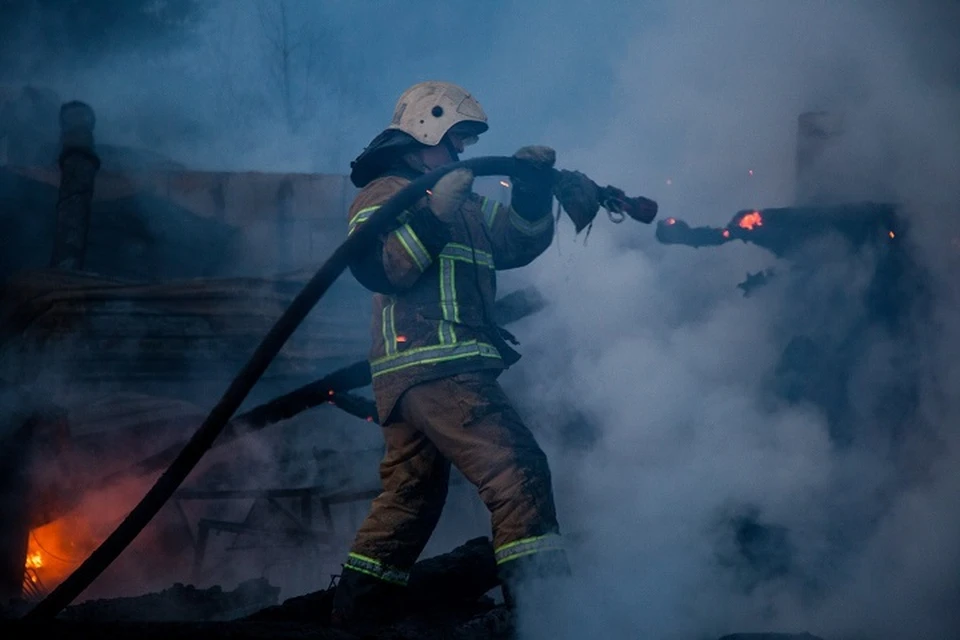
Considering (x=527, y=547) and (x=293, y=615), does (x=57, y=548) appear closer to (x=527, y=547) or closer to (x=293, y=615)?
(x=293, y=615)

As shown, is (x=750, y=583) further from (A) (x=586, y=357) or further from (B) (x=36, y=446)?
Answer: (B) (x=36, y=446)

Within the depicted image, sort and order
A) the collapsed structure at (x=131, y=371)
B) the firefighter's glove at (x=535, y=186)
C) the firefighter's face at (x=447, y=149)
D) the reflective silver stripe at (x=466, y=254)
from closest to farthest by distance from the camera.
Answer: the reflective silver stripe at (x=466, y=254) → the firefighter's glove at (x=535, y=186) → the firefighter's face at (x=447, y=149) → the collapsed structure at (x=131, y=371)

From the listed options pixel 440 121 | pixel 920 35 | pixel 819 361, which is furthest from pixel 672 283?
pixel 440 121

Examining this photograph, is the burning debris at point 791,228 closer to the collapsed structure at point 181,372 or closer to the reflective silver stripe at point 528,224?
the collapsed structure at point 181,372

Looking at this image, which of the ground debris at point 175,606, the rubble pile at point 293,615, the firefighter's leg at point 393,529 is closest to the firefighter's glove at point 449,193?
the firefighter's leg at point 393,529

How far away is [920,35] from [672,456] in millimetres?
4625

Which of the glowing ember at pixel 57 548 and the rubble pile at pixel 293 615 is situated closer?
the rubble pile at pixel 293 615

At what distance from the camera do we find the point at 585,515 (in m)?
5.60

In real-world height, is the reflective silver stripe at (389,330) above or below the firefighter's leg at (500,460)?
above

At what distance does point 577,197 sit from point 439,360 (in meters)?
0.87

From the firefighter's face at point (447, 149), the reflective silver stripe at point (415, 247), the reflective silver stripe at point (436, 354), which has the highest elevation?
the firefighter's face at point (447, 149)

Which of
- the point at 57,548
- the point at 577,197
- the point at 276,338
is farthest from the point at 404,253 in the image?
the point at 57,548

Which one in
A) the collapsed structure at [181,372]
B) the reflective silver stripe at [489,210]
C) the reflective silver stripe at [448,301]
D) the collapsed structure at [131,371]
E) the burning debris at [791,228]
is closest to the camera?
the reflective silver stripe at [448,301]

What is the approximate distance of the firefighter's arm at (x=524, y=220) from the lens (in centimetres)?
353
